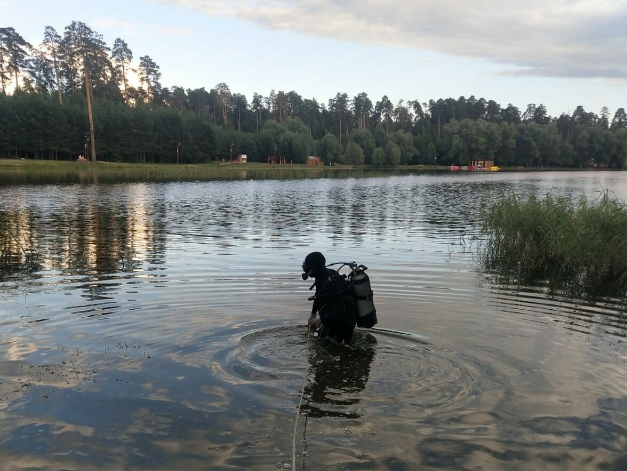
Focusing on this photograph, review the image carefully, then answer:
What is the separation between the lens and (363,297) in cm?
734

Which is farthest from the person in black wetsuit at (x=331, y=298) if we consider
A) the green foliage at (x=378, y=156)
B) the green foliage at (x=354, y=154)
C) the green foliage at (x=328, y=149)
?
the green foliage at (x=378, y=156)

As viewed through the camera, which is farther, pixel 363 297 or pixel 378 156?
pixel 378 156

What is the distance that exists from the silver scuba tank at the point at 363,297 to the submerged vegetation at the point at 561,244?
24.1ft

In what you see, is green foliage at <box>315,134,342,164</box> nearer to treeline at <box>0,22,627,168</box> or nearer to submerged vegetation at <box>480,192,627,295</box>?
treeline at <box>0,22,627,168</box>

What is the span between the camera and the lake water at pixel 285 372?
17.2 ft

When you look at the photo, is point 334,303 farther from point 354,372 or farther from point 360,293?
point 354,372

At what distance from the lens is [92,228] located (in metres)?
21.8

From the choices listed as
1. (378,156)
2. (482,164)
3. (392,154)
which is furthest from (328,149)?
(482,164)

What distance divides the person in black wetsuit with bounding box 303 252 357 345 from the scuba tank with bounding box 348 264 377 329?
0.09 meters

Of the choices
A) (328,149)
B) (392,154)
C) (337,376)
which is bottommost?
(337,376)

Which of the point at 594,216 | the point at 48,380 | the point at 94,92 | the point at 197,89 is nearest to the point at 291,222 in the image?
the point at 594,216

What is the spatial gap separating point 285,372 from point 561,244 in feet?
34.2

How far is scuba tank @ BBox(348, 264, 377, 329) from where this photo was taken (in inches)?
286

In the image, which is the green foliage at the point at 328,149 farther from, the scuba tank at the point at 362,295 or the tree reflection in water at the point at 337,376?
the scuba tank at the point at 362,295
